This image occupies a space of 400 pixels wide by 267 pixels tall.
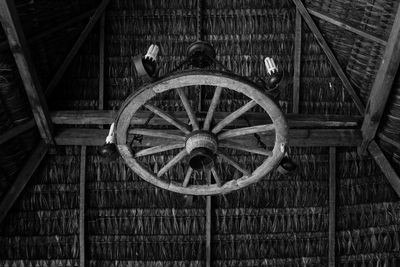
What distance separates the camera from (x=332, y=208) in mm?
5555

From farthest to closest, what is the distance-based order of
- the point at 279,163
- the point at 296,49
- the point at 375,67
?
the point at 296,49
the point at 375,67
the point at 279,163

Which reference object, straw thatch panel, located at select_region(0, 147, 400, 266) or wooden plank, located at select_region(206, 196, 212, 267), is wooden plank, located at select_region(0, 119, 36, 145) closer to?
straw thatch panel, located at select_region(0, 147, 400, 266)

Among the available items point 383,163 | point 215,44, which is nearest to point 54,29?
point 215,44

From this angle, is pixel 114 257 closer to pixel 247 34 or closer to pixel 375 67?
pixel 247 34

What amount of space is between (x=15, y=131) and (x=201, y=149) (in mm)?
2364

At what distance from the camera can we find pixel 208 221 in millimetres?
5594

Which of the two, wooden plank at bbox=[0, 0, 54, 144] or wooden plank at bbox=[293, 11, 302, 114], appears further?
wooden plank at bbox=[293, 11, 302, 114]

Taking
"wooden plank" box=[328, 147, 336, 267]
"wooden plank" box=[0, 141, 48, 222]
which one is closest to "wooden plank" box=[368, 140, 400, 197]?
"wooden plank" box=[328, 147, 336, 267]

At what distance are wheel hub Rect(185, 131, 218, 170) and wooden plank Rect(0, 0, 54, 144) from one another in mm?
1932

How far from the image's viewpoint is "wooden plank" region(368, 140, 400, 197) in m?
5.18

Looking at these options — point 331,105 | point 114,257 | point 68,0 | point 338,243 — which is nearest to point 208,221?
point 114,257

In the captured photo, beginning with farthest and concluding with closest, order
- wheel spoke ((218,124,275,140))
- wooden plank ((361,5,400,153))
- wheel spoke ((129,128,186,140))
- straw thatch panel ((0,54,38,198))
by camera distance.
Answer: straw thatch panel ((0,54,38,198)) < wooden plank ((361,5,400,153)) < wheel spoke ((129,128,186,140)) < wheel spoke ((218,124,275,140))

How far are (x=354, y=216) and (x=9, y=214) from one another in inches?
156

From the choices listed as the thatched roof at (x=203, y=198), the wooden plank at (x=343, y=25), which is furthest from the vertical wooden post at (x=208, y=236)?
the wooden plank at (x=343, y=25)
